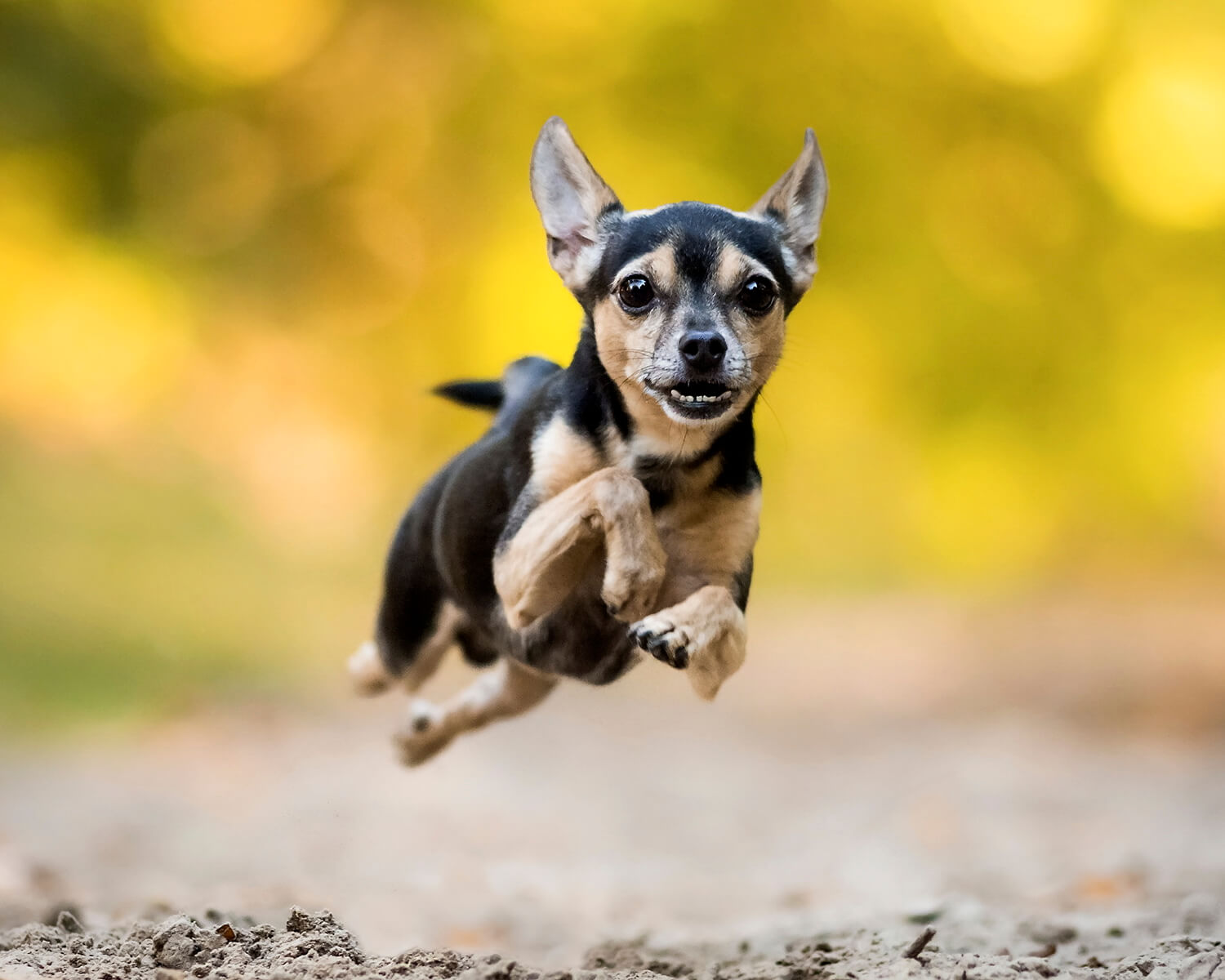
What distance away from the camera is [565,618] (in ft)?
16.9

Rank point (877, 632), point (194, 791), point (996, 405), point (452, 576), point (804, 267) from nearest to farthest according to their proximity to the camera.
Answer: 1. point (804, 267)
2. point (452, 576)
3. point (194, 791)
4. point (996, 405)
5. point (877, 632)

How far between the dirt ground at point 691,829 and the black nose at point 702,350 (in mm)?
1953

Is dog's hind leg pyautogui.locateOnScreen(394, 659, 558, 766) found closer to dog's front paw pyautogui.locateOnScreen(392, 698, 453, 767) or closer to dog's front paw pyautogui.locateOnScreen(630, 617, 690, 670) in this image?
dog's front paw pyautogui.locateOnScreen(392, 698, 453, 767)

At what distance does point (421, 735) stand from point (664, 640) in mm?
2743

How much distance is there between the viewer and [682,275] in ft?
14.9

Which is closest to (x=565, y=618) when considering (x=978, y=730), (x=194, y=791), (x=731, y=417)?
(x=731, y=417)

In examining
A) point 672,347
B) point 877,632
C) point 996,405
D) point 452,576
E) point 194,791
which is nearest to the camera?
point 672,347

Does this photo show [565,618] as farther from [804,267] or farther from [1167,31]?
[1167,31]

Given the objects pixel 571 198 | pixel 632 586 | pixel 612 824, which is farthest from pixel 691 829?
pixel 571 198

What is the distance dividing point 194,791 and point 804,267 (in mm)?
8729

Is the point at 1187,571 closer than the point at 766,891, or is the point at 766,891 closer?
the point at 766,891

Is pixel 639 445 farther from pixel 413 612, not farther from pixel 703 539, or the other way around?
pixel 413 612

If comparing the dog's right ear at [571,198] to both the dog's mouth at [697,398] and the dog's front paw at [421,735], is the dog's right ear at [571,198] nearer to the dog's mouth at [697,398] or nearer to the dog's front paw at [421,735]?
the dog's mouth at [697,398]

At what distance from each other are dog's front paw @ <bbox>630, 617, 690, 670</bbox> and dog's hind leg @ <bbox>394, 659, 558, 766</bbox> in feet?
6.21
